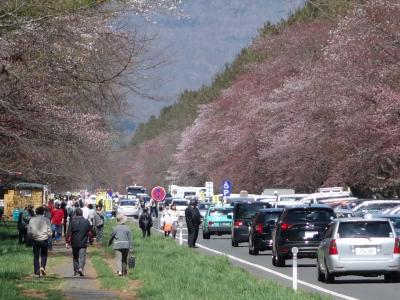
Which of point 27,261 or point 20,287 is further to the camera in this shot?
point 27,261

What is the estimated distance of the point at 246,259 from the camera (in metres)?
Result: 35.3

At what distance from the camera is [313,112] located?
63.2 meters

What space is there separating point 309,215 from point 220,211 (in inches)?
892

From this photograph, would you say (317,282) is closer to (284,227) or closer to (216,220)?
(284,227)

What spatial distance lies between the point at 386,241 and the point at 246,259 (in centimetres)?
1099

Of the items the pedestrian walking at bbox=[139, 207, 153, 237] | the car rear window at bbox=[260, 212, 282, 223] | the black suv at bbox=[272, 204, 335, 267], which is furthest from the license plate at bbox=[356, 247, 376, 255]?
the pedestrian walking at bbox=[139, 207, 153, 237]

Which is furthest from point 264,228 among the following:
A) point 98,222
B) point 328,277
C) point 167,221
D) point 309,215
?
point 167,221

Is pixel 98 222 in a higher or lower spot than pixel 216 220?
lower

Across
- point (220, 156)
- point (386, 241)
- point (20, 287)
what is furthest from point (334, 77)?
point (220, 156)

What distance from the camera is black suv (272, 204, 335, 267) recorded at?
3105 centimetres

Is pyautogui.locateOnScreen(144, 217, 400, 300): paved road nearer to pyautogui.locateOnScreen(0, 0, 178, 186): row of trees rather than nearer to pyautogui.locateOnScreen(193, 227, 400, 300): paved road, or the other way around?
pyautogui.locateOnScreen(193, 227, 400, 300): paved road

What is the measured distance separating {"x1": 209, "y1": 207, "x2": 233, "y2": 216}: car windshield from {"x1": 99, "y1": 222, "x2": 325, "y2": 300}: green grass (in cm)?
1962

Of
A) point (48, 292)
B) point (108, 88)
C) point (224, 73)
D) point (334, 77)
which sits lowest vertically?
point (48, 292)

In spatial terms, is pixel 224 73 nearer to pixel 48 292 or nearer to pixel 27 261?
pixel 27 261
